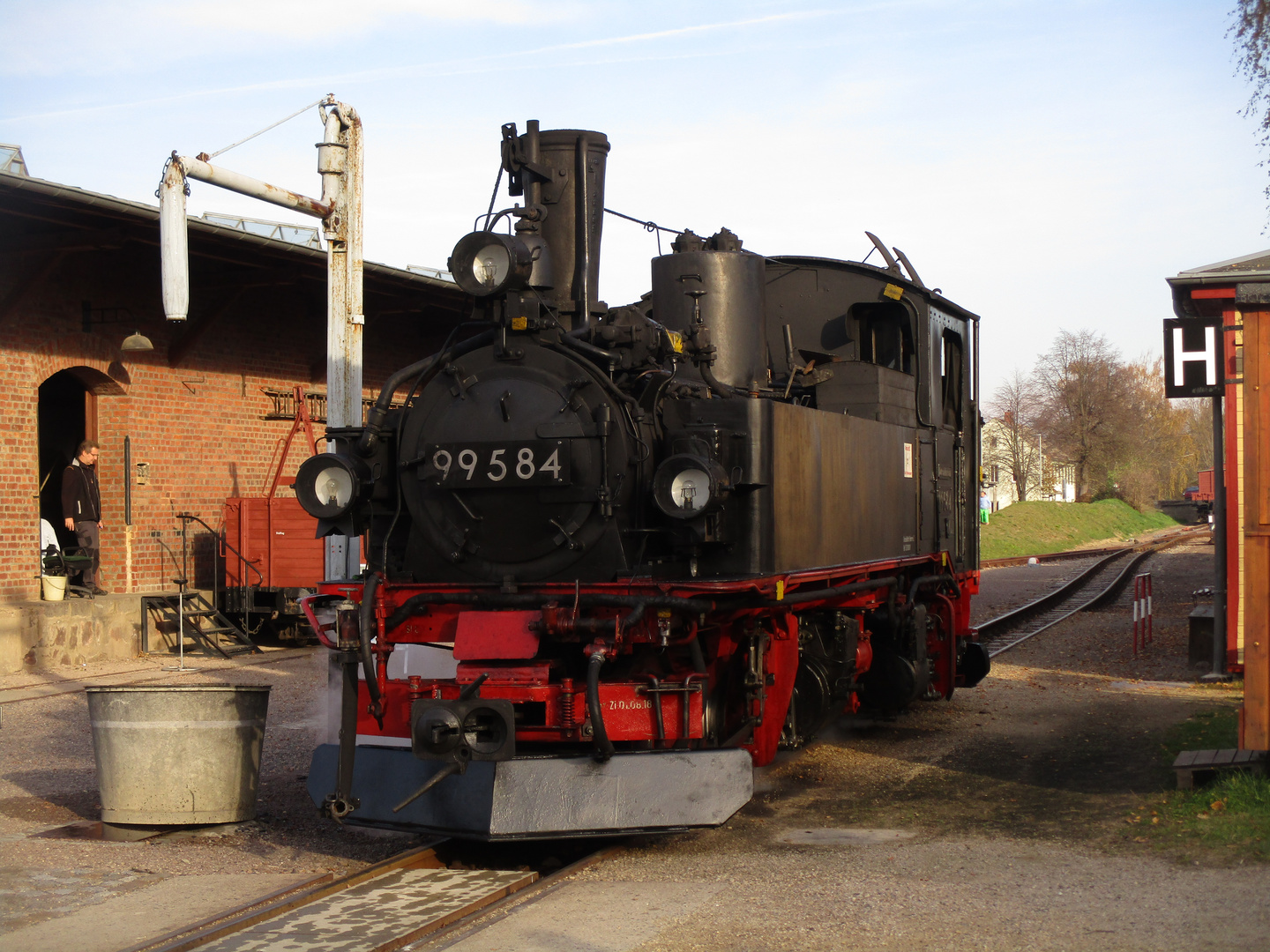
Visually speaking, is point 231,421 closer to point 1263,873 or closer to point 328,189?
point 328,189

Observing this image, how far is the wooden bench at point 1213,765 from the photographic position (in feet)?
20.3

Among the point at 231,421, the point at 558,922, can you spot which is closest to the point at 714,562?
the point at 558,922

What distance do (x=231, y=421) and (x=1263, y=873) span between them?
12.7m

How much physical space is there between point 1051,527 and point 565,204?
125ft

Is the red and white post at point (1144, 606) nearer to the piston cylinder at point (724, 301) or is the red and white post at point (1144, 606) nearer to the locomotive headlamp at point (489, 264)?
the piston cylinder at point (724, 301)

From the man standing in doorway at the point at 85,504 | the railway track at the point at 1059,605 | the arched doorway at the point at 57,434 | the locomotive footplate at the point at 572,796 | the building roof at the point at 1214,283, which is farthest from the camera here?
the arched doorway at the point at 57,434

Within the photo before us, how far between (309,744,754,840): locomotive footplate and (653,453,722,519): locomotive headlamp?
40.1 inches

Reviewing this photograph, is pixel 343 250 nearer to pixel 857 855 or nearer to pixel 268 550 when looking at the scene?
pixel 857 855

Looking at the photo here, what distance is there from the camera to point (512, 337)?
597 centimetres

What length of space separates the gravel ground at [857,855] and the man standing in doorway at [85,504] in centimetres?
355

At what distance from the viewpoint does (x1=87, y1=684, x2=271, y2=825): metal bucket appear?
597 centimetres

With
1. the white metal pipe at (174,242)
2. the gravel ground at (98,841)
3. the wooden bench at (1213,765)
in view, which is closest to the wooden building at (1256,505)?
the wooden bench at (1213,765)

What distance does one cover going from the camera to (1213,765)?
6250 mm

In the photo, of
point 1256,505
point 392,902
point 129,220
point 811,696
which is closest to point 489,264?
point 392,902
